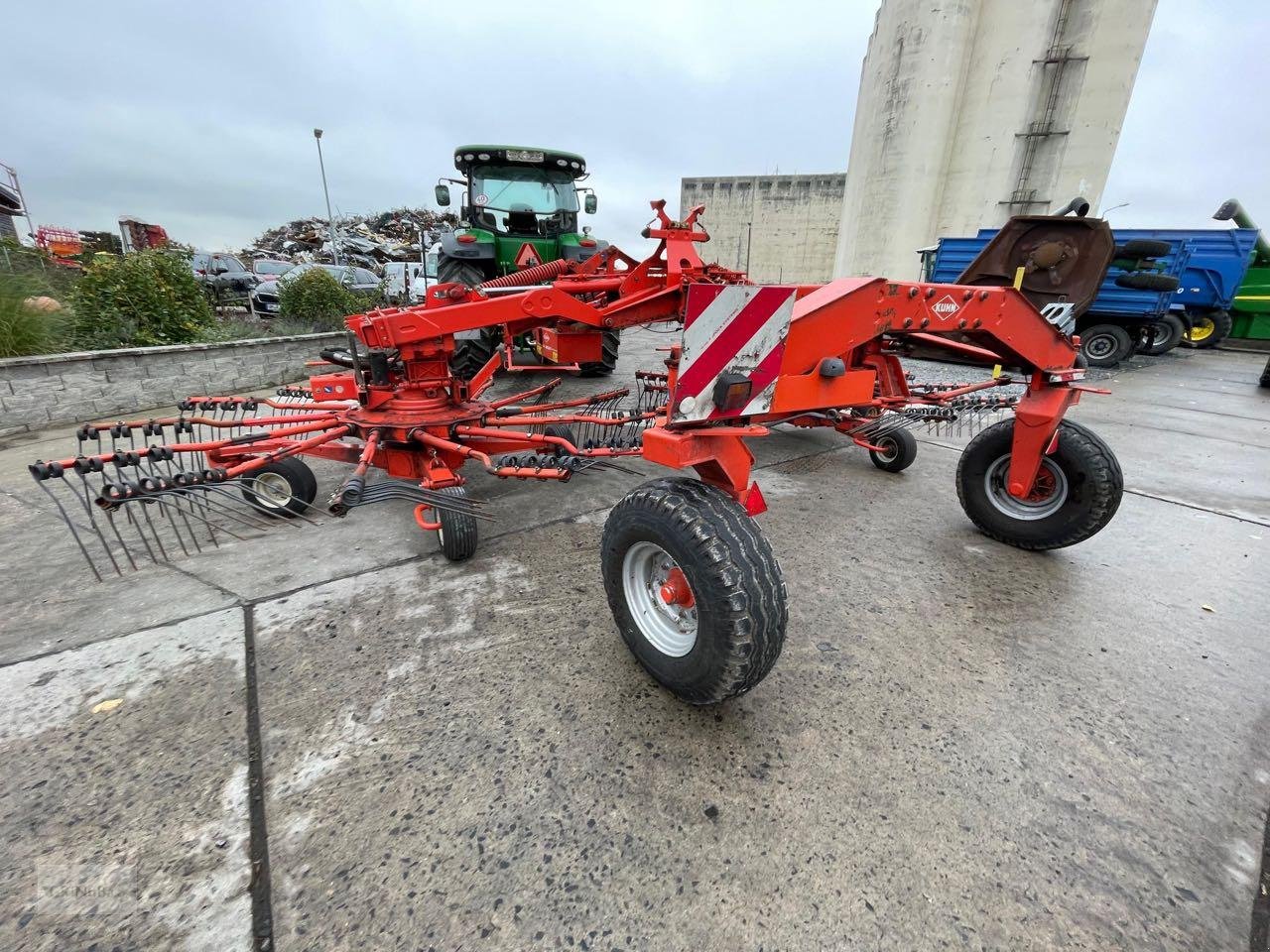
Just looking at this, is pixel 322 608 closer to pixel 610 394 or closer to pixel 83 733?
pixel 83 733

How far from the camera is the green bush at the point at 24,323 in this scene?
5.33 meters

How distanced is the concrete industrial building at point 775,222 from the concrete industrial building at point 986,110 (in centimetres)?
1111

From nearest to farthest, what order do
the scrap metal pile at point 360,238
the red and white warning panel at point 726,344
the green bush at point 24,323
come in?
the red and white warning panel at point 726,344 < the green bush at point 24,323 < the scrap metal pile at point 360,238

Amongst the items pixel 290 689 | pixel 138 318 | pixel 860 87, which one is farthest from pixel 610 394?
pixel 860 87

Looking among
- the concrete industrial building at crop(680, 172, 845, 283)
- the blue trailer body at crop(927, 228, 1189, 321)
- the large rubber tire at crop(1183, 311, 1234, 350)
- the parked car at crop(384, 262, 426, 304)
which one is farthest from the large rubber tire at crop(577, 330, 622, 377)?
the concrete industrial building at crop(680, 172, 845, 283)

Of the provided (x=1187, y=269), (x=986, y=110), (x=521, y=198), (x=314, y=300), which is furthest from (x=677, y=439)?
(x=986, y=110)

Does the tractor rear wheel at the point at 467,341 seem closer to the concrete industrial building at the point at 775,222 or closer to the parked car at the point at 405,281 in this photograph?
the parked car at the point at 405,281

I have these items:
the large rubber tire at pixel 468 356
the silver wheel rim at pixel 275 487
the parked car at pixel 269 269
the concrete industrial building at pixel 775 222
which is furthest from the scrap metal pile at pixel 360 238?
the silver wheel rim at pixel 275 487

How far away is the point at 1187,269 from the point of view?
10.4 metres

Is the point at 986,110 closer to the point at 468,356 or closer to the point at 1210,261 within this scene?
the point at 1210,261

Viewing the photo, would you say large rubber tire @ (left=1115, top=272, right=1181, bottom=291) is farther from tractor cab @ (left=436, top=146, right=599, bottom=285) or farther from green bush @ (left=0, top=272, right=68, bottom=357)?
green bush @ (left=0, top=272, right=68, bottom=357)

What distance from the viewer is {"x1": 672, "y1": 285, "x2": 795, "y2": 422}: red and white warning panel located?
173 cm

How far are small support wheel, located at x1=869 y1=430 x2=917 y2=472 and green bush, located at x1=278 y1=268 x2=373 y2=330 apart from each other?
26.8 feet

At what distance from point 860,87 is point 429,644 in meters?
27.5
